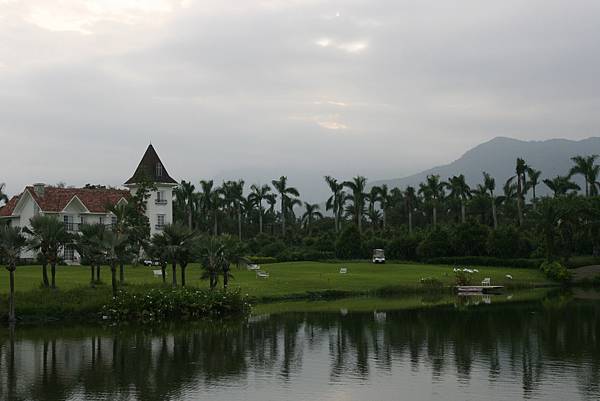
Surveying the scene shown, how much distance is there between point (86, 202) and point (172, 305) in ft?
147

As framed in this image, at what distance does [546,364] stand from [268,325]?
19.4m

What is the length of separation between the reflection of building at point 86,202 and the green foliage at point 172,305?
34.5 meters

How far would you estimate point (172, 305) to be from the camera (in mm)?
51219

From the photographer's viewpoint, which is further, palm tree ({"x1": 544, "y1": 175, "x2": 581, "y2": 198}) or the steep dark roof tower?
palm tree ({"x1": 544, "y1": 175, "x2": 581, "y2": 198})

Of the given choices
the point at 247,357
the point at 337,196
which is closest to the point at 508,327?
the point at 247,357

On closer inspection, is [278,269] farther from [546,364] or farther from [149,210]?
[546,364]

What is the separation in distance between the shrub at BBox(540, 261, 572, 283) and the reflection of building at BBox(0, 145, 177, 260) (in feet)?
147

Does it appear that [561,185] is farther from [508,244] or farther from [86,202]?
[86,202]

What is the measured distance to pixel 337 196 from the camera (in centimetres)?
12231

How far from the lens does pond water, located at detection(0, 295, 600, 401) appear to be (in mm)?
26703

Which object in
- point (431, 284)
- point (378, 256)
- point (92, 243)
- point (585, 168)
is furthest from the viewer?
point (585, 168)

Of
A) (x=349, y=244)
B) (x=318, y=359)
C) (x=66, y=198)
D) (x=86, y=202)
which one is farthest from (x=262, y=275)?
(x=318, y=359)

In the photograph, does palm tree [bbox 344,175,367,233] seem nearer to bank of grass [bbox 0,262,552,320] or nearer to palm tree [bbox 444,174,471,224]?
palm tree [bbox 444,174,471,224]

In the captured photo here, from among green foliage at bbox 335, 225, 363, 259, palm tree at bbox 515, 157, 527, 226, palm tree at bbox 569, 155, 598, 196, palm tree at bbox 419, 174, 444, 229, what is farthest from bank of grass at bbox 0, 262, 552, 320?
palm tree at bbox 419, 174, 444, 229
